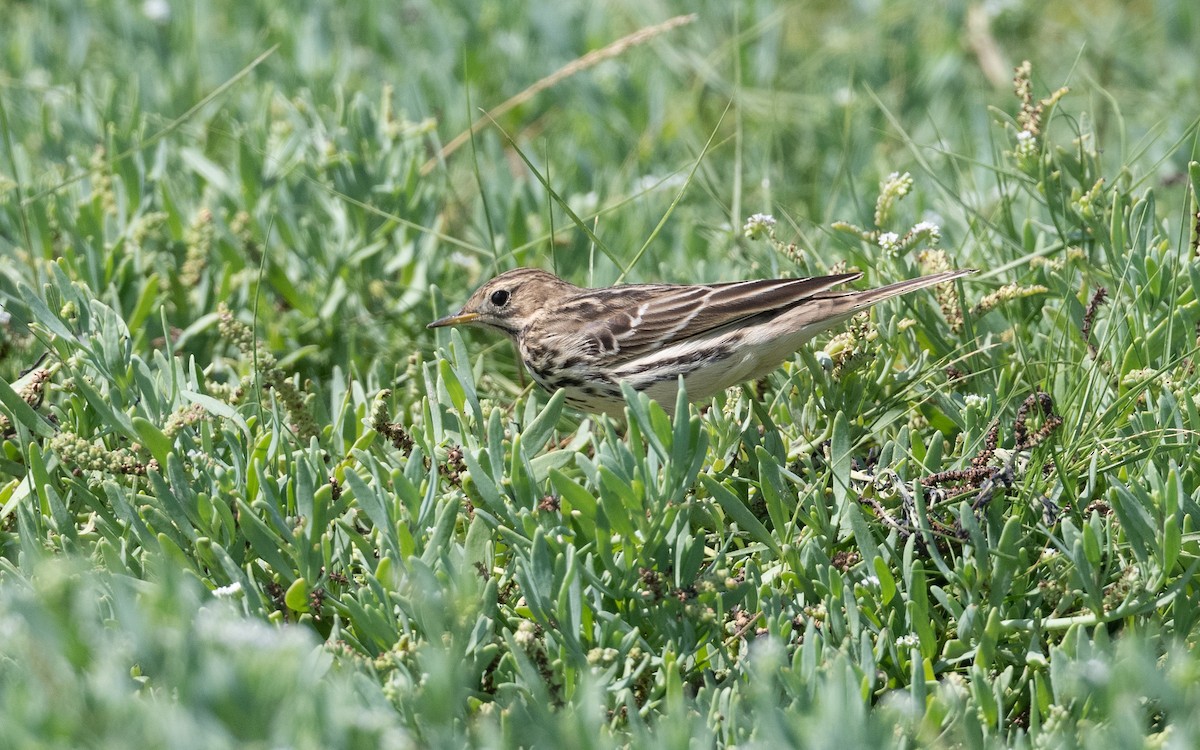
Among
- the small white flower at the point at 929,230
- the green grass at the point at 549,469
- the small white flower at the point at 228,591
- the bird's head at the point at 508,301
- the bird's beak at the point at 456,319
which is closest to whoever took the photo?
the green grass at the point at 549,469

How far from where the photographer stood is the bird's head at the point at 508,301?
4652 millimetres

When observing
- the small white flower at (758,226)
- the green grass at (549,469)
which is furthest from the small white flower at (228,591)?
the small white flower at (758,226)

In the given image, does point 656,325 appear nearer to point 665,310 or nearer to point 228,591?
point 665,310

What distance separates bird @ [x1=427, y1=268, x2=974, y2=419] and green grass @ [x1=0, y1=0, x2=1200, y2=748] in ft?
0.45

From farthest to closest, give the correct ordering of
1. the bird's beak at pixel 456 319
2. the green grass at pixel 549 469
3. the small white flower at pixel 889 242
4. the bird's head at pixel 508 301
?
the bird's head at pixel 508 301
the bird's beak at pixel 456 319
the small white flower at pixel 889 242
the green grass at pixel 549 469

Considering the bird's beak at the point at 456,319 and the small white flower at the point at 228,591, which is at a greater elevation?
the bird's beak at the point at 456,319

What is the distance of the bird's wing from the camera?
4152 mm

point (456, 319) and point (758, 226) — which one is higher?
point (758, 226)

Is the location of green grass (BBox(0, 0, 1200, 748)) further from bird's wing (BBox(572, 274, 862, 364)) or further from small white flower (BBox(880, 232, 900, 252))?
bird's wing (BBox(572, 274, 862, 364))

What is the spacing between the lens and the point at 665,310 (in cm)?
442

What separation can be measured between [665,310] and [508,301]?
599 millimetres

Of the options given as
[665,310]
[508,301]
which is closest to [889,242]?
[665,310]

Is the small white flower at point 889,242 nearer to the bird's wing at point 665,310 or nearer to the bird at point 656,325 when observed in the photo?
the bird at point 656,325

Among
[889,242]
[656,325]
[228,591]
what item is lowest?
[228,591]
